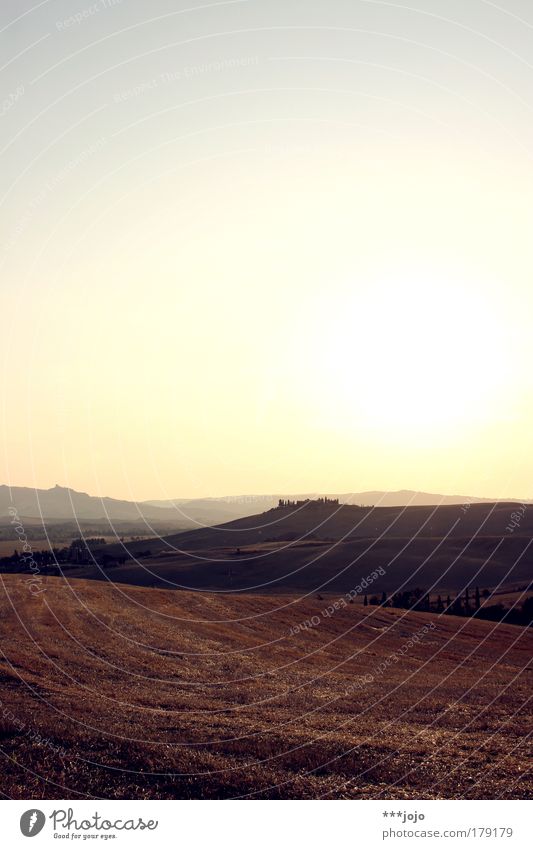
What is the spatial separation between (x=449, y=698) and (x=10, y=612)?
2179cm

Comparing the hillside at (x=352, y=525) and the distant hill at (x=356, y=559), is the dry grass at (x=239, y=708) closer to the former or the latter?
the distant hill at (x=356, y=559)

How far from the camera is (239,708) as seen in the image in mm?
25781

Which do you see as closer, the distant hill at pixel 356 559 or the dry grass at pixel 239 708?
the dry grass at pixel 239 708

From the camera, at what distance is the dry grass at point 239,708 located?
18.6m

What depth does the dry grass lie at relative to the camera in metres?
18.6

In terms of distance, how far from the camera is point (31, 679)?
2681 centimetres

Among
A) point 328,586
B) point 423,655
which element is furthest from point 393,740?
point 328,586
